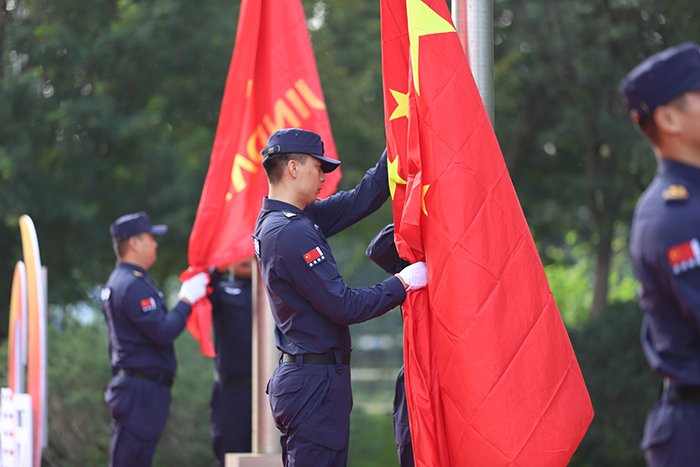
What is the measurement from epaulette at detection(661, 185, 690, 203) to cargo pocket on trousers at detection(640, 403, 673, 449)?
0.57 meters

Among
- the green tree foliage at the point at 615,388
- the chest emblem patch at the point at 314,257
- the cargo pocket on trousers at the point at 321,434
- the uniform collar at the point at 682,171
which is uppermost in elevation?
the uniform collar at the point at 682,171

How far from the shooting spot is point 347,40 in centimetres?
1041

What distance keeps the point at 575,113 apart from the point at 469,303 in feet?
20.8

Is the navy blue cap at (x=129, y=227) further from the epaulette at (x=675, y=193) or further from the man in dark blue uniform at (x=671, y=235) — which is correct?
the epaulette at (x=675, y=193)

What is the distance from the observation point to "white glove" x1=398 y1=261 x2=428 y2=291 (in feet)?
10.7

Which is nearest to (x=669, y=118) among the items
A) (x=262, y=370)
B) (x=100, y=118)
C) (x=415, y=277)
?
(x=415, y=277)

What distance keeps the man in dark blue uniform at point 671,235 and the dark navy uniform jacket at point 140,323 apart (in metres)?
3.63

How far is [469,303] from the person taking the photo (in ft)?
10.3

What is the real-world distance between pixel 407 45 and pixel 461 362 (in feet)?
5.01

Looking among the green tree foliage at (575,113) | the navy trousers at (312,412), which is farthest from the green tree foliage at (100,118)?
the navy trousers at (312,412)

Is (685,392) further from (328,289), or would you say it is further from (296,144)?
(296,144)

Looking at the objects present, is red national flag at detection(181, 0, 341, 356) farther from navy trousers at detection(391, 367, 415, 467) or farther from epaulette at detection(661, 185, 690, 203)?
epaulette at detection(661, 185, 690, 203)

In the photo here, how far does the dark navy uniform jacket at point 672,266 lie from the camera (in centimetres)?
190

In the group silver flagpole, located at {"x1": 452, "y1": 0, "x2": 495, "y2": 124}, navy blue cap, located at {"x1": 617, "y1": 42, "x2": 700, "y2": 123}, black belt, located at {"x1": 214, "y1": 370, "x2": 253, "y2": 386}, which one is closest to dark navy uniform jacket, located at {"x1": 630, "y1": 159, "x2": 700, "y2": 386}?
navy blue cap, located at {"x1": 617, "y1": 42, "x2": 700, "y2": 123}
